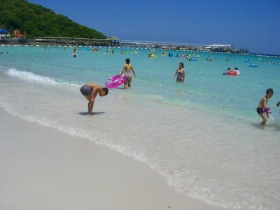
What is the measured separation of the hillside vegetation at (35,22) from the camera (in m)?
85.0

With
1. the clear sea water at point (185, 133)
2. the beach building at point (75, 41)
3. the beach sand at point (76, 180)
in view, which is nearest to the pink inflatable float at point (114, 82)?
the clear sea water at point (185, 133)

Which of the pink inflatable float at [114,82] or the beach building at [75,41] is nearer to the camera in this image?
the pink inflatable float at [114,82]

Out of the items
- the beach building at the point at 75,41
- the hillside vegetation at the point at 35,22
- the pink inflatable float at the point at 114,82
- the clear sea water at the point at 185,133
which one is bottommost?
the clear sea water at the point at 185,133

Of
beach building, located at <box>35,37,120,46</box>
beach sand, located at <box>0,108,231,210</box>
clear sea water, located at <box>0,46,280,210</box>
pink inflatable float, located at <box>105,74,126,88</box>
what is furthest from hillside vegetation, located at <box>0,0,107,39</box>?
beach sand, located at <box>0,108,231,210</box>

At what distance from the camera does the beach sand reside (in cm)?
340

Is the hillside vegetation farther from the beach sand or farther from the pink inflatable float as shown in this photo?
the beach sand

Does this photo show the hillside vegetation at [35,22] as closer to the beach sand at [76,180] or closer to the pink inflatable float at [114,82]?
the pink inflatable float at [114,82]

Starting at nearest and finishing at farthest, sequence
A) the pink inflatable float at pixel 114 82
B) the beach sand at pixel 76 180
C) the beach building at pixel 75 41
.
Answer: the beach sand at pixel 76 180 < the pink inflatable float at pixel 114 82 < the beach building at pixel 75 41

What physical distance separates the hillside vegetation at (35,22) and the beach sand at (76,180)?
262 ft

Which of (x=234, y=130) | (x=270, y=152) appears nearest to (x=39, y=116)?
(x=234, y=130)

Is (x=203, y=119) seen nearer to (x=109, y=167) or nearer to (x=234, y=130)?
(x=234, y=130)

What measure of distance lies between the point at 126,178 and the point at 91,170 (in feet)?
1.55

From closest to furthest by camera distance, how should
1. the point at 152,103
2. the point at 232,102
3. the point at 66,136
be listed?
1. the point at 66,136
2. the point at 152,103
3. the point at 232,102

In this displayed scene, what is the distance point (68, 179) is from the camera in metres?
3.91
